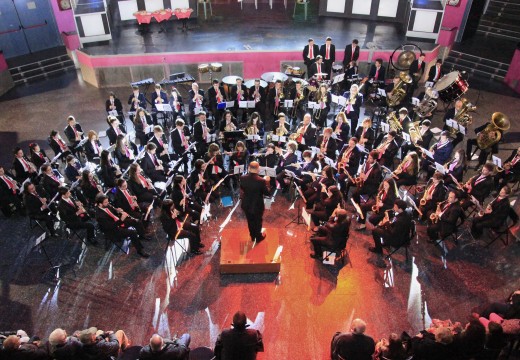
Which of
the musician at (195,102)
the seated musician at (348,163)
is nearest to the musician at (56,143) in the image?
the musician at (195,102)

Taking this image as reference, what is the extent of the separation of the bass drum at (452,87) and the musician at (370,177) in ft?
12.8

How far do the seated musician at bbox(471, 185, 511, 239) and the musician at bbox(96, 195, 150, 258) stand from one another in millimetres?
6183

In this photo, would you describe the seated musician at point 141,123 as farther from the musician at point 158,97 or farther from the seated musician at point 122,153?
the seated musician at point 122,153

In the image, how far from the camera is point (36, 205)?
7371mm

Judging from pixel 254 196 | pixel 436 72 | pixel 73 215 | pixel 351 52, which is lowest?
pixel 73 215

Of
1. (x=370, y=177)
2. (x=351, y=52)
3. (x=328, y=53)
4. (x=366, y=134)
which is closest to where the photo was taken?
(x=370, y=177)

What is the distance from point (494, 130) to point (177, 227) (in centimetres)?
717

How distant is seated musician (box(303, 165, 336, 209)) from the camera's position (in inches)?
290

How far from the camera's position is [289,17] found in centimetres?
1689

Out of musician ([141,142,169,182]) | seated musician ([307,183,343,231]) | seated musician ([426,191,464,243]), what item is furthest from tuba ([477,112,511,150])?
musician ([141,142,169,182])

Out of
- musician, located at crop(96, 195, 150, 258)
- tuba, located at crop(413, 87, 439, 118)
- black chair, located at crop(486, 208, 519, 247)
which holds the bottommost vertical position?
black chair, located at crop(486, 208, 519, 247)

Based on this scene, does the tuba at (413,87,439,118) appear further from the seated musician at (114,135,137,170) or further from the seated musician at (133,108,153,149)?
the seated musician at (114,135,137,170)

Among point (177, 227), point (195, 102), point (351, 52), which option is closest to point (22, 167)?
point (177, 227)

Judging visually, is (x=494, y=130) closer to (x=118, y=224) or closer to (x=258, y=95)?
(x=258, y=95)
